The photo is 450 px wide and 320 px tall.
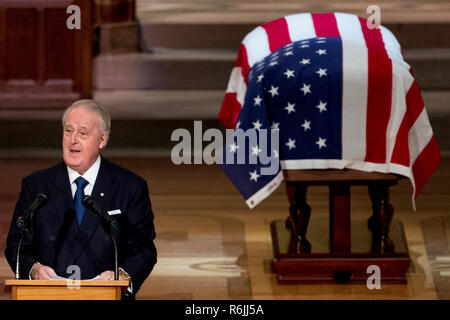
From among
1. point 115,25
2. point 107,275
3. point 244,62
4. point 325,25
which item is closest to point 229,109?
point 244,62

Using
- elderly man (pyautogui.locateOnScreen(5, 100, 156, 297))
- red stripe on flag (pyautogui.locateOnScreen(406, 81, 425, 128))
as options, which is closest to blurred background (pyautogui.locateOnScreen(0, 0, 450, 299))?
red stripe on flag (pyautogui.locateOnScreen(406, 81, 425, 128))

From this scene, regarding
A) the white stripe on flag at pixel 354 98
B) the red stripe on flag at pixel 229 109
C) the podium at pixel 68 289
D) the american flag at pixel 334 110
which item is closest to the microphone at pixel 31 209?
the podium at pixel 68 289

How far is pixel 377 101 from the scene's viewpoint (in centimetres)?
562

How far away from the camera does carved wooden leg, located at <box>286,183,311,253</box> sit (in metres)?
5.95

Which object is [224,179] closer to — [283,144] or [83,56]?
[83,56]

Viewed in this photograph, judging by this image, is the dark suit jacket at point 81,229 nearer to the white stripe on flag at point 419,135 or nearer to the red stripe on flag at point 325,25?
the white stripe on flag at point 419,135

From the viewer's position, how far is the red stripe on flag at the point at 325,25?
6000 millimetres

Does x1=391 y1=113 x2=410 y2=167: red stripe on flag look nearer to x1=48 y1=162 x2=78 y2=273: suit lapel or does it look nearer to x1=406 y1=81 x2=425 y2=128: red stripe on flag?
x1=406 y1=81 x2=425 y2=128: red stripe on flag

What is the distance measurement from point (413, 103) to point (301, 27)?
0.88 metres

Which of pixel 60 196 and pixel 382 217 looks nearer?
pixel 60 196

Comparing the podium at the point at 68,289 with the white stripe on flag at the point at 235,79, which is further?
the white stripe on flag at the point at 235,79

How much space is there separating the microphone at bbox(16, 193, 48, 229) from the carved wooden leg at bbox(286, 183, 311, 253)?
2.74 metres

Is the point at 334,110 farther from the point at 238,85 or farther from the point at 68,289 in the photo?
the point at 68,289

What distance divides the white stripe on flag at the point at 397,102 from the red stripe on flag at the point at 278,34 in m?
0.77
